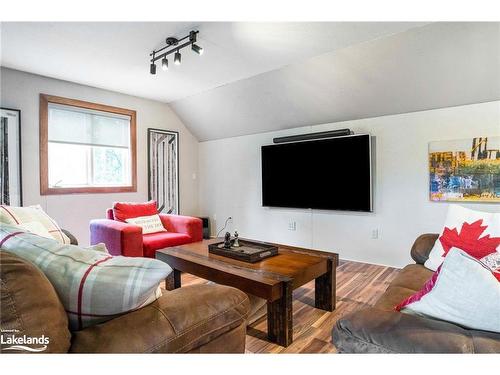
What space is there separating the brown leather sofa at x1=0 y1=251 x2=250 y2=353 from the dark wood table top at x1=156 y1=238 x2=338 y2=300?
64 cm

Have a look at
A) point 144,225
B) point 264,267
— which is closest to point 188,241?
point 144,225

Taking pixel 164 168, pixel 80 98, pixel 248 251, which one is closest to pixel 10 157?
pixel 80 98

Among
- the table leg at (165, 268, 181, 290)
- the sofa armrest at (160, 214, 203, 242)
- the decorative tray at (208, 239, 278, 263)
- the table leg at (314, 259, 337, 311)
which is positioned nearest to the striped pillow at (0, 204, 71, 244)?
the table leg at (165, 268, 181, 290)

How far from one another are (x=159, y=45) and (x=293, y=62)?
1.43m

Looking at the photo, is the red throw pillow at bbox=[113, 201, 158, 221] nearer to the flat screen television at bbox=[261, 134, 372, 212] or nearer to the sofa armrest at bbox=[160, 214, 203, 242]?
the sofa armrest at bbox=[160, 214, 203, 242]

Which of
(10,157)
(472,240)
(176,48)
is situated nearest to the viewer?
(472,240)

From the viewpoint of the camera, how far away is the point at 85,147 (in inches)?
157

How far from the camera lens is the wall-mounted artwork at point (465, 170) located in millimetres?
2873

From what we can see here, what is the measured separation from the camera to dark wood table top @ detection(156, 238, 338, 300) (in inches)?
70.7

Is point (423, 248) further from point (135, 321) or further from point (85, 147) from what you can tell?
point (85, 147)

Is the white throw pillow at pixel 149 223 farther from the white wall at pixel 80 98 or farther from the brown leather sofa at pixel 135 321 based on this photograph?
the brown leather sofa at pixel 135 321

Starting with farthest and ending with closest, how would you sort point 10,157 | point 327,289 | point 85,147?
1. point 85,147
2. point 10,157
3. point 327,289
